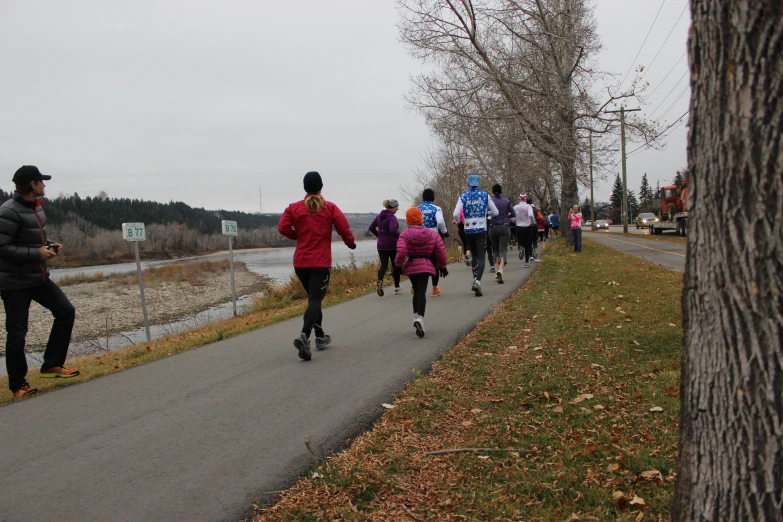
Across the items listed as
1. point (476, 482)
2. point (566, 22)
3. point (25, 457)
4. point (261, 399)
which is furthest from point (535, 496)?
point (566, 22)

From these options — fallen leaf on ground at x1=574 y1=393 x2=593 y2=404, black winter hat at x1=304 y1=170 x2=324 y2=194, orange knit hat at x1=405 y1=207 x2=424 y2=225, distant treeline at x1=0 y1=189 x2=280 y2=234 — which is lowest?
fallen leaf on ground at x1=574 y1=393 x2=593 y2=404

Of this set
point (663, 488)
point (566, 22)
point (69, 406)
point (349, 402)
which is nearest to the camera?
point (663, 488)

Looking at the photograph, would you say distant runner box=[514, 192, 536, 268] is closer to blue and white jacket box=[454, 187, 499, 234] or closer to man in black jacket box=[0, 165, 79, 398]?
blue and white jacket box=[454, 187, 499, 234]

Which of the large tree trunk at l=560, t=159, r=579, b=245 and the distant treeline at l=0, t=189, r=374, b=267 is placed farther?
the distant treeline at l=0, t=189, r=374, b=267

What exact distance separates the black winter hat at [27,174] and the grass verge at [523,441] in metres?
4.26

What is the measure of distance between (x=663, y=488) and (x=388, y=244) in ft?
30.1

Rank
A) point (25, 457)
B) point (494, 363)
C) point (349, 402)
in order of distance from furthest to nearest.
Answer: point (494, 363)
point (349, 402)
point (25, 457)

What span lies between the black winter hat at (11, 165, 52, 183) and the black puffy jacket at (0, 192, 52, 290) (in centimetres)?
15

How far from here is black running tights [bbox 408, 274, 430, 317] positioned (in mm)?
7457

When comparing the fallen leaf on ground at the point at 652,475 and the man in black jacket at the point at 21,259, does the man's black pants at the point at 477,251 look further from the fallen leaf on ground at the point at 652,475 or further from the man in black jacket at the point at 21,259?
the fallen leaf on ground at the point at 652,475

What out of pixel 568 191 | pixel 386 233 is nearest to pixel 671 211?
pixel 568 191

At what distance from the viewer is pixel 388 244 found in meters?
12.0

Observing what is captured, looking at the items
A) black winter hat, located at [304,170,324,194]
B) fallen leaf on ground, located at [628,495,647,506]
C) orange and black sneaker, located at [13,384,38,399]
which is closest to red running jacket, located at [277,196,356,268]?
black winter hat, located at [304,170,324,194]

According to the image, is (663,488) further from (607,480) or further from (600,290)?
(600,290)
